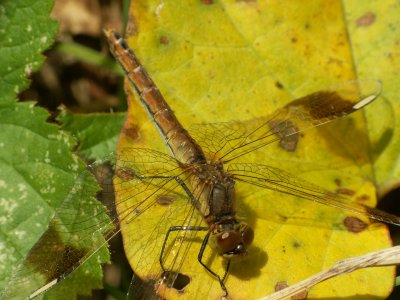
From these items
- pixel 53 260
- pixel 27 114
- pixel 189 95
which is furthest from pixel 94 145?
pixel 53 260

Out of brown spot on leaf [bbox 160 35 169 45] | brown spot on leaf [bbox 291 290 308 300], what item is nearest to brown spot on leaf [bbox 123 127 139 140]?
brown spot on leaf [bbox 160 35 169 45]

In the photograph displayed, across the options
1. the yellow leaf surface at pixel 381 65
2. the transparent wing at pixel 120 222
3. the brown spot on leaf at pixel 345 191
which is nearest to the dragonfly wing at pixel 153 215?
the transparent wing at pixel 120 222

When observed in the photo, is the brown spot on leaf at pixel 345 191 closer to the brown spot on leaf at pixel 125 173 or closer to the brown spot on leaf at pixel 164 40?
the brown spot on leaf at pixel 125 173

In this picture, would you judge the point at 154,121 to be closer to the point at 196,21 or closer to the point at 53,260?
the point at 196,21

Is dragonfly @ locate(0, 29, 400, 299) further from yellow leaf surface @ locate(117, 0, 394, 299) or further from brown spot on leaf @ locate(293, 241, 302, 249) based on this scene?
brown spot on leaf @ locate(293, 241, 302, 249)

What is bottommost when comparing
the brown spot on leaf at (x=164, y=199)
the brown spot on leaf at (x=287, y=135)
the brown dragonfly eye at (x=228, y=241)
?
the brown dragonfly eye at (x=228, y=241)

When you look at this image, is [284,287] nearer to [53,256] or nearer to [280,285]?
[280,285]
